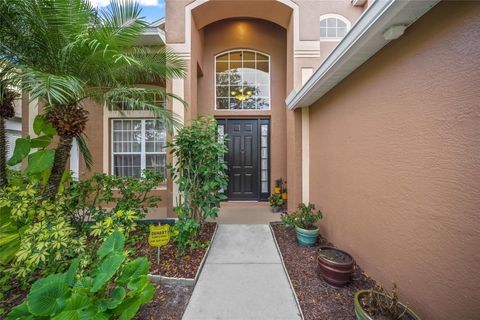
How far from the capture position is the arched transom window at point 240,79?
5273 millimetres

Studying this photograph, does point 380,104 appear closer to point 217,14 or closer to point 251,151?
point 251,151

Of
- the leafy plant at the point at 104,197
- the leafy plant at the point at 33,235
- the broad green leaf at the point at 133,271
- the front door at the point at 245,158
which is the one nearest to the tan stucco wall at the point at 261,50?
the front door at the point at 245,158

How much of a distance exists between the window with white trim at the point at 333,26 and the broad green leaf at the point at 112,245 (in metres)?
5.48

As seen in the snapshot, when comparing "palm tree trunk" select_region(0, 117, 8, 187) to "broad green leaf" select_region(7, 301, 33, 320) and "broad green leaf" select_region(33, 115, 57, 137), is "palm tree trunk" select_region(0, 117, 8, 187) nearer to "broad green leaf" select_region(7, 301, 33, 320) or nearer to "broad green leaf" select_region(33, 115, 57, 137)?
"broad green leaf" select_region(33, 115, 57, 137)

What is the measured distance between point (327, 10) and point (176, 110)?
163 inches

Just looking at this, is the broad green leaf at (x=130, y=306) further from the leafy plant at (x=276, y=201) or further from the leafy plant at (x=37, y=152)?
the leafy plant at (x=276, y=201)

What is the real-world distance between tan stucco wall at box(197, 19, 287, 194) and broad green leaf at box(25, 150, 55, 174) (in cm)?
331

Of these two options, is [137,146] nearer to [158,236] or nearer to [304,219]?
[158,236]

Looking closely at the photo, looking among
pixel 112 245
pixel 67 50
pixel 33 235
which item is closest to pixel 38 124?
pixel 67 50

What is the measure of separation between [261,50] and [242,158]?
2988 millimetres

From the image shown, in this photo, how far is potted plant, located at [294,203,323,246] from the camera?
3.05 m

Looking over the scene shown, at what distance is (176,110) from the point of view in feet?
12.9

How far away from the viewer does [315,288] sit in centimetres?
213

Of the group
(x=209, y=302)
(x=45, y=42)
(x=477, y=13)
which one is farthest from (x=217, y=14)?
(x=209, y=302)
